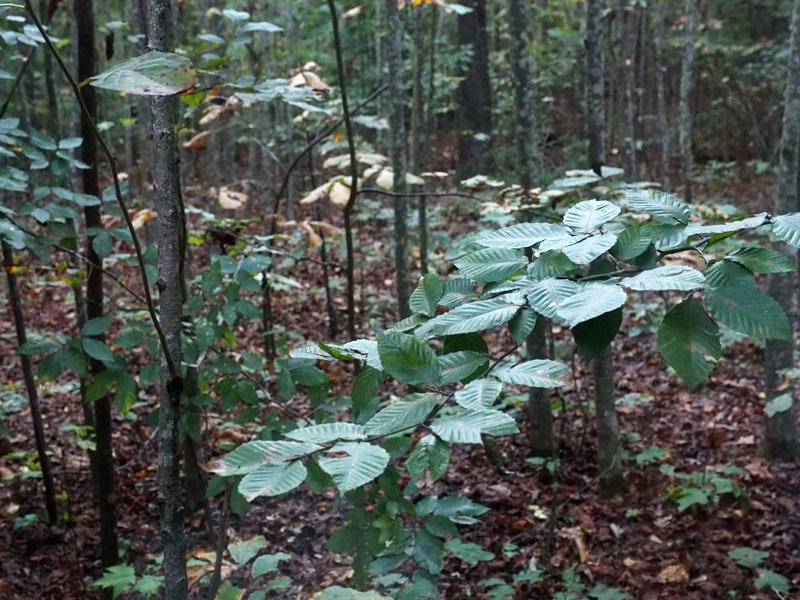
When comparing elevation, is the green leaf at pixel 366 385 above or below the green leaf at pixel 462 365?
below

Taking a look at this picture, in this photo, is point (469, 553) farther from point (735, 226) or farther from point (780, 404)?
point (780, 404)

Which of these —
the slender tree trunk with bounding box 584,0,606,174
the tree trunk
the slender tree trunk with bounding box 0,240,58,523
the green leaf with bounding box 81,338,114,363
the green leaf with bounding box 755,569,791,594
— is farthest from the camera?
the tree trunk

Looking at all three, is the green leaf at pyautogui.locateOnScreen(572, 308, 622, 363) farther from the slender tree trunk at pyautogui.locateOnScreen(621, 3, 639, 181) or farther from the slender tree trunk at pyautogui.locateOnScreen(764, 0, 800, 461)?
the slender tree trunk at pyautogui.locateOnScreen(621, 3, 639, 181)

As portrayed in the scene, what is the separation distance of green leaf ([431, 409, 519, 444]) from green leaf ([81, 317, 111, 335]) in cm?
216

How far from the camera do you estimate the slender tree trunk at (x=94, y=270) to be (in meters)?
2.92

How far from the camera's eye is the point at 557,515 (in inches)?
182

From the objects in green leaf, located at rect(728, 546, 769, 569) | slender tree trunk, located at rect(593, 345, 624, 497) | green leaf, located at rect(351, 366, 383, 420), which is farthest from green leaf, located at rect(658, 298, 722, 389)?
slender tree trunk, located at rect(593, 345, 624, 497)

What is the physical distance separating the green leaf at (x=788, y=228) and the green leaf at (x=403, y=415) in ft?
1.89

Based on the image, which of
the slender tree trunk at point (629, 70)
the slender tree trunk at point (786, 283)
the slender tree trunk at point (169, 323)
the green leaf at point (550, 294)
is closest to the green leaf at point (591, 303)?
Result: the green leaf at point (550, 294)

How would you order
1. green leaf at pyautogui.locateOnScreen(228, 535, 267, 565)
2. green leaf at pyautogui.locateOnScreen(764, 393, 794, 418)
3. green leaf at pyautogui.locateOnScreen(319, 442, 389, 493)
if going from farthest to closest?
green leaf at pyautogui.locateOnScreen(764, 393, 794, 418)
green leaf at pyautogui.locateOnScreen(228, 535, 267, 565)
green leaf at pyautogui.locateOnScreen(319, 442, 389, 493)

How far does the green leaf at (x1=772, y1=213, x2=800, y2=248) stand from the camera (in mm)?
1014

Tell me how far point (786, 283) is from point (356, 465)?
15.1 ft

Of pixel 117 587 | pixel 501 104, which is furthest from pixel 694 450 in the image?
pixel 501 104

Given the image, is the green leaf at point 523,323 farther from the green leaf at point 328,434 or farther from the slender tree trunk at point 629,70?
the slender tree trunk at point 629,70
